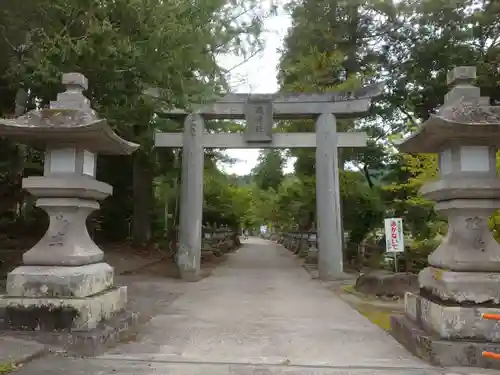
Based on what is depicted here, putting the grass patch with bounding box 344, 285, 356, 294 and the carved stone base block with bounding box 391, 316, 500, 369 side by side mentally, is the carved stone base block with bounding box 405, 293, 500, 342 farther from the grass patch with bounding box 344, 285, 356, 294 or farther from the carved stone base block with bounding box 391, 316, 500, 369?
the grass patch with bounding box 344, 285, 356, 294

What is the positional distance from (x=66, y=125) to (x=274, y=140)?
997cm

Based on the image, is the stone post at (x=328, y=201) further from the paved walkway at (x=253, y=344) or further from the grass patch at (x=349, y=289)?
the paved walkway at (x=253, y=344)

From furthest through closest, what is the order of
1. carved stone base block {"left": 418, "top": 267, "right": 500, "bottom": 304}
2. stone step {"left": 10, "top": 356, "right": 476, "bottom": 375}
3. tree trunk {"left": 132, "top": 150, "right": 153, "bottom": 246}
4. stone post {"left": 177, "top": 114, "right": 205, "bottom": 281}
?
tree trunk {"left": 132, "top": 150, "right": 153, "bottom": 246} < stone post {"left": 177, "top": 114, "right": 205, "bottom": 281} < carved stone base block {"left": 418, "top": 267, "right": 500, "bottom": 304} < stone step {"left": 10, "top": 356, "right": 476, "bottom": 375}

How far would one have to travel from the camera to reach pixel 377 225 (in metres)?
20.7

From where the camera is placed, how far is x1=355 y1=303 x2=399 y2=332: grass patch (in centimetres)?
812

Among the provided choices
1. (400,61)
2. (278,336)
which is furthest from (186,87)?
(400,61)

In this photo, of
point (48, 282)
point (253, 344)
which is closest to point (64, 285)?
point (48, 282)

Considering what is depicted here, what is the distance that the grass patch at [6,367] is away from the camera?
4.65 metres

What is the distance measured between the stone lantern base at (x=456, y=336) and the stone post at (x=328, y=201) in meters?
9.36

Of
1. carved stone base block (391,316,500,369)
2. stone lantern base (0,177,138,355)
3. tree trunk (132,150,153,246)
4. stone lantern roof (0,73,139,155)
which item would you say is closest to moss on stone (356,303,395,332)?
carved stone base block (391,316,500,369)

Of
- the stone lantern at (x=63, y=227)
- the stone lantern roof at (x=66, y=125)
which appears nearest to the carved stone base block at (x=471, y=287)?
the stone lantern at (x=63, y=227)

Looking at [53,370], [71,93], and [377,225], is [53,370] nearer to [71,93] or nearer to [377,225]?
[71,93]

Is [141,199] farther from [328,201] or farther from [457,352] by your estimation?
[457,352]

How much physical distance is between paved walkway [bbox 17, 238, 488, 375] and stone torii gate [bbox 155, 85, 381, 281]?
4.39 meters
